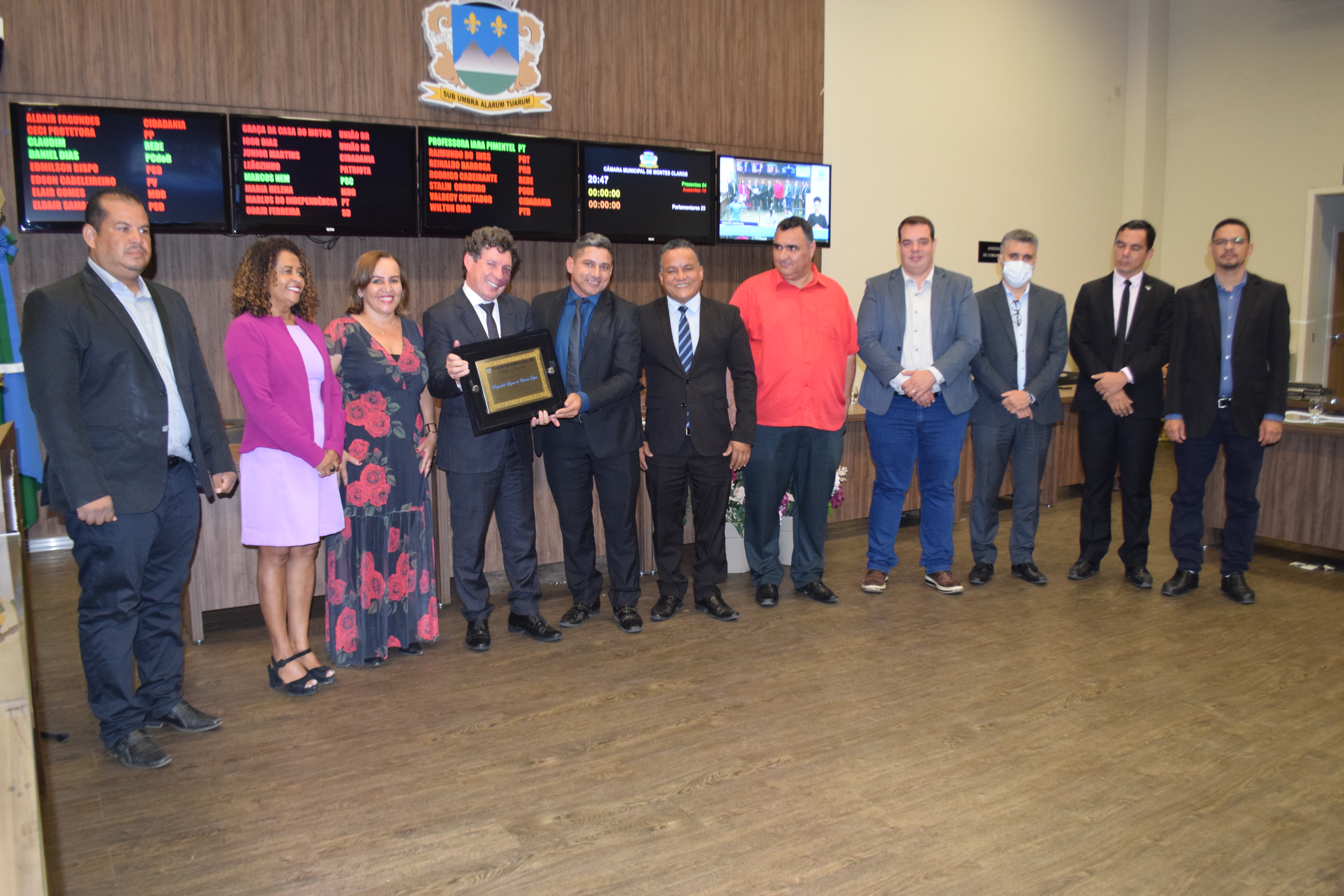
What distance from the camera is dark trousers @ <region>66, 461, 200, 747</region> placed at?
2.87 meters

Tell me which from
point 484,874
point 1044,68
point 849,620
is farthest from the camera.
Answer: point 1044,68

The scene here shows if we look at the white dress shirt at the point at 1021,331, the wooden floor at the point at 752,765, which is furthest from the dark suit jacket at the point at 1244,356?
the wooden floor at the point at 752,765

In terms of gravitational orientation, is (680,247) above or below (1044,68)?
below

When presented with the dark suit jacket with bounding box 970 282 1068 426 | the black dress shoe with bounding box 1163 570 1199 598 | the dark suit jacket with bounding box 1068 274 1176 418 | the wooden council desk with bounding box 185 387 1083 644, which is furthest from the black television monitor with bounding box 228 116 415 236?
the black dress shoe with bounding box 1163 570 1199 598

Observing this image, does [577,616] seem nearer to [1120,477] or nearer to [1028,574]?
[1028,574]

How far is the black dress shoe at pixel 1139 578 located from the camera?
15.8ft

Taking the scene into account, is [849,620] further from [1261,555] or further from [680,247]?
[1261,555]

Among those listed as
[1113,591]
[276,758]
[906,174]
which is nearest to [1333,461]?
[1113,591]

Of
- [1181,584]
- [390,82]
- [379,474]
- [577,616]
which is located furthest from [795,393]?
[390,82]

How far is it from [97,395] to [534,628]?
1.92m

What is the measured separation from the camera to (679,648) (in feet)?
12.9

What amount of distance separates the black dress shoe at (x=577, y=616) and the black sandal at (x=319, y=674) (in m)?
0.87

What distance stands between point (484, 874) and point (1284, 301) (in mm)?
4387

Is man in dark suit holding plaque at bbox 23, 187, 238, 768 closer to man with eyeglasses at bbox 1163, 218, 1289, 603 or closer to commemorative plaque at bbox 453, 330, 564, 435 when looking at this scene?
commemorative plaque at bbox 453, 330, 564, 435
